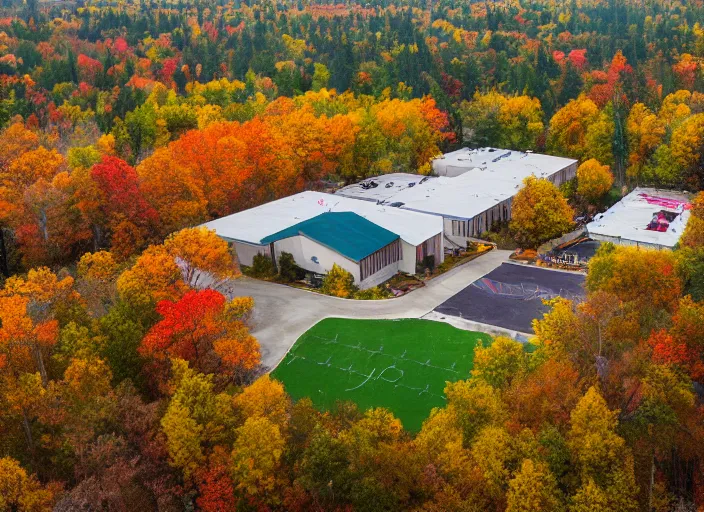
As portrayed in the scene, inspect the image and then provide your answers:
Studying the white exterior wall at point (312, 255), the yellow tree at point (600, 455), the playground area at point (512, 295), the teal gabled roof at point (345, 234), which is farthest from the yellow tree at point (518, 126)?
the yellow tree at point (600, 455)

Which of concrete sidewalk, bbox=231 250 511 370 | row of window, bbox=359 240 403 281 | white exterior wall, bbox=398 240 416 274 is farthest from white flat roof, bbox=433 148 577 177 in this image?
concrete sidewalk, bbox=231 250 511 370

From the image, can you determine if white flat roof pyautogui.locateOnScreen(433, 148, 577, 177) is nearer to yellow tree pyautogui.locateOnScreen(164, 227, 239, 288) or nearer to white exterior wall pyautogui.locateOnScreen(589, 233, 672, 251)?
white exterior wall pyautogui.locateOnScreen(589, 233, 672, 251)

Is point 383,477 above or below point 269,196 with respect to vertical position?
above

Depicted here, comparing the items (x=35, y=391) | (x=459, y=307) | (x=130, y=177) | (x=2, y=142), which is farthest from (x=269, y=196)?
(x=35, y=391)

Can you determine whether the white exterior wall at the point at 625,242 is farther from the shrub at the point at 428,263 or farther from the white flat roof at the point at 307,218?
the shrub at the point at 428,263

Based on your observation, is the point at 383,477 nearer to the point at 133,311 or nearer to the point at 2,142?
the point at 133,311

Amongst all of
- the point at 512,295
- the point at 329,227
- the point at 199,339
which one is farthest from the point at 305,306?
the point at 512,295

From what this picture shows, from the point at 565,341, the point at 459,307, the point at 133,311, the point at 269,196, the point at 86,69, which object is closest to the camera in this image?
the point at 565,341

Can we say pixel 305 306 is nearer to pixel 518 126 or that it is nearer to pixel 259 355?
pixel 259 355
